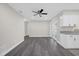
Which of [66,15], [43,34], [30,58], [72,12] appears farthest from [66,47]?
[43,34]

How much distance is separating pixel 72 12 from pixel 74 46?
2397 mm

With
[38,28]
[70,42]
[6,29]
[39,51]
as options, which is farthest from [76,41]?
[38,28]

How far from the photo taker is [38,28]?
12945mm

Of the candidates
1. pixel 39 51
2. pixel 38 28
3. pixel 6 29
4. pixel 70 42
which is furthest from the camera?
pixel 38 28

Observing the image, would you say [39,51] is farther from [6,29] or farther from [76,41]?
[76,41]

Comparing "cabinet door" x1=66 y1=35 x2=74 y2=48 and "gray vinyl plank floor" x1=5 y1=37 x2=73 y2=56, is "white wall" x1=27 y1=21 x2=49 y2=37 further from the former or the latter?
"cabinet door" x1=66 y1=35 x2=74 y2=48

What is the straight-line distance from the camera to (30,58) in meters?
1.29

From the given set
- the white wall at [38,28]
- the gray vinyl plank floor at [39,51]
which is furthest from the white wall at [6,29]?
the white wall at [38,28]

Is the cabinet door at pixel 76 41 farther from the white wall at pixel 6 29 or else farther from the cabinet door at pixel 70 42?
the white wall at pixel 6 29

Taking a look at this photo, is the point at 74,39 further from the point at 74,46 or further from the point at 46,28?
the point at 46,28

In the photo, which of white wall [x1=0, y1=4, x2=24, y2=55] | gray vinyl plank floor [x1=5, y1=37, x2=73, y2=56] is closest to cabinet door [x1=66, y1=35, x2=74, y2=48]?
gray vinyl plank floor [x1=5, y1=37, x2=73, y2=56]

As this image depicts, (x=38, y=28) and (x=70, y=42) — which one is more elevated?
(x=38, y=28)

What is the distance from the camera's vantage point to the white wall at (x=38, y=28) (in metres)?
12.8

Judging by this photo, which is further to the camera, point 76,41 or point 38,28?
point 38,28
